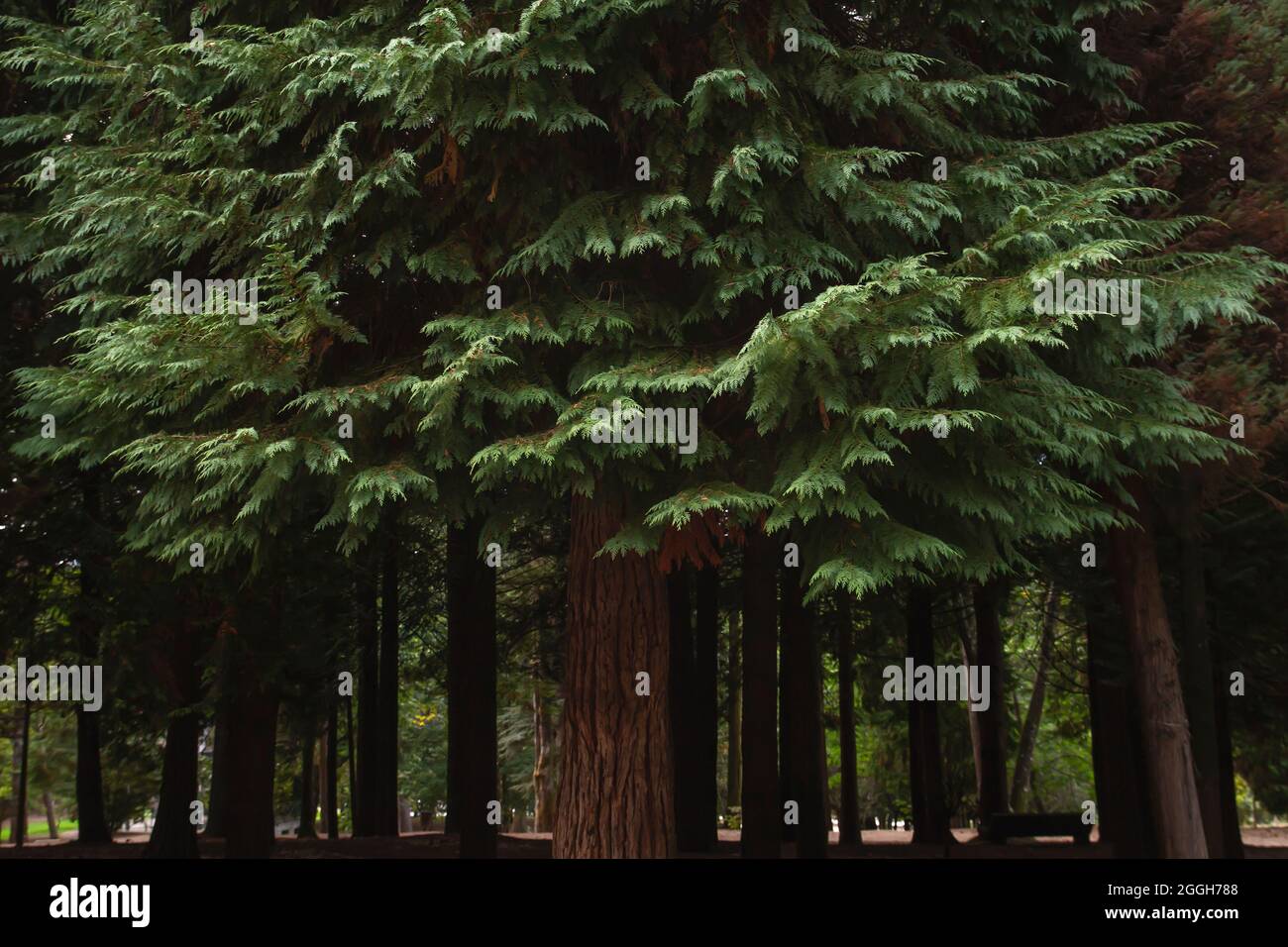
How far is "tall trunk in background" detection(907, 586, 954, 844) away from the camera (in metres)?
18.5

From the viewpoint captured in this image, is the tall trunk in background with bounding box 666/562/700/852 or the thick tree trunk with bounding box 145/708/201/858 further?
the tall trunk in background with bounding box 666/562/700/852

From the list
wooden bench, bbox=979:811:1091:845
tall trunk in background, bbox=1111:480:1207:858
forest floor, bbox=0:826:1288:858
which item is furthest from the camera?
wooden bench, bbox=979:811:1091:845

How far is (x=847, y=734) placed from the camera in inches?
949

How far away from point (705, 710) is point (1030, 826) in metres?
5.83

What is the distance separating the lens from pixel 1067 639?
990 inches

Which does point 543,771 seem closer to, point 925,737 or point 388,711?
point 388,711

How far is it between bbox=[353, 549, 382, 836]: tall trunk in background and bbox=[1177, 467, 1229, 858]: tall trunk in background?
13184 millimetres

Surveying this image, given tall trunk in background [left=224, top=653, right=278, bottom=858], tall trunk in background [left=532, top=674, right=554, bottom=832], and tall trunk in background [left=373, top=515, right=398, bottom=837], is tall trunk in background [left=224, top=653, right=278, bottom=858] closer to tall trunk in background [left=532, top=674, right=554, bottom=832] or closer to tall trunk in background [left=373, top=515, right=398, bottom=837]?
tall trunk in background [left=373, top=515, right=398, bottom=837]

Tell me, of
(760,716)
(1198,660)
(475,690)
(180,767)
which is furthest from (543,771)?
(1198,660)

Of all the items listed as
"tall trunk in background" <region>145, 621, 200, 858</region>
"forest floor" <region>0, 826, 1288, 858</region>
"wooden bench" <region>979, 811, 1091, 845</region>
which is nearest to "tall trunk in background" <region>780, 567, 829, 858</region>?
"forest floor" <region>0, 826, 1288, 858</region>

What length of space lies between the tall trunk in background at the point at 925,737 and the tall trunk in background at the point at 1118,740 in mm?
2530

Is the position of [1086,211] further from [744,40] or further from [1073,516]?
[744,40]

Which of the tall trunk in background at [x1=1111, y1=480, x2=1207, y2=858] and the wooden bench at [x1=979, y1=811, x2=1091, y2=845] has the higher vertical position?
the tall trunk in background at [x1=1111, y1=480, x2=1207, y2=858]
